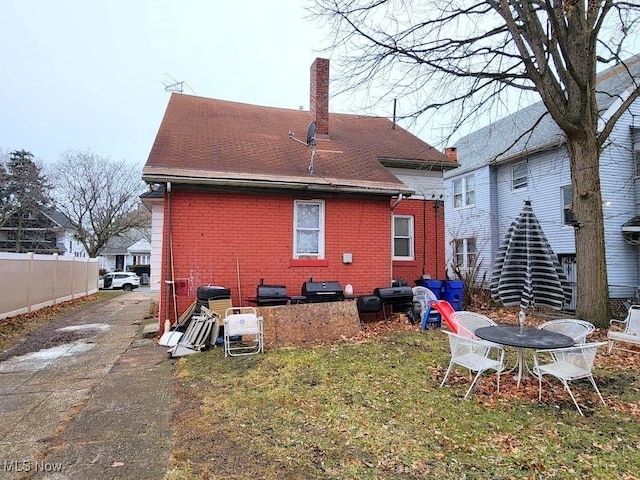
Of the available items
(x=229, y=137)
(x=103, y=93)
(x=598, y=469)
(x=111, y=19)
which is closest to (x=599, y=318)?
(x=598, y=469)

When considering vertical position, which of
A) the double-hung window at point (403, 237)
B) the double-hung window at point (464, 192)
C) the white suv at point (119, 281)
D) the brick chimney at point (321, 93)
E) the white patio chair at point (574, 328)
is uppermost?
the brick chimney at point (321, 93)

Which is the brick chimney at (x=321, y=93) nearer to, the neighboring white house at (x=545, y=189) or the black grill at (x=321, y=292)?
the neighboring white house at (x=545, y=189)

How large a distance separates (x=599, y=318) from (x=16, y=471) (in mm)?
10693

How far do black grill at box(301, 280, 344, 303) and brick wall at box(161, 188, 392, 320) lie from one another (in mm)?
442

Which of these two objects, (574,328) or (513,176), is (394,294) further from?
(513,176)

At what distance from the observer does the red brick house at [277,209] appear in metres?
8.84

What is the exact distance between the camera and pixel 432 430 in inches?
157

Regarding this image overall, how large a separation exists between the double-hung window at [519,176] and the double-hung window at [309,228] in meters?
12.0

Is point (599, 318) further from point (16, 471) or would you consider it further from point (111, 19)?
point (111, 19)

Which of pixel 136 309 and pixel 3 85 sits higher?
pixel 3 85

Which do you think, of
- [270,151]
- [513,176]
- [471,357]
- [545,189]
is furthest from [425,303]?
[513,176]

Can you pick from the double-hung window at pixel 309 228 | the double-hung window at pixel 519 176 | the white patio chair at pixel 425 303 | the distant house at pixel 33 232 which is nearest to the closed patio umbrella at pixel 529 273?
the white patio chair at pixel 425 303

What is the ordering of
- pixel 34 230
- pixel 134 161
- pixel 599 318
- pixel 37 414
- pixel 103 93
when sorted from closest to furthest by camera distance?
pixel 37 414 → pixel 599 318 → pixel 103 93 → pixel 34 230 → pixel 134 161

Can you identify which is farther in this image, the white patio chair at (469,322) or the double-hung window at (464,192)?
the double-hung window at (464,192)
